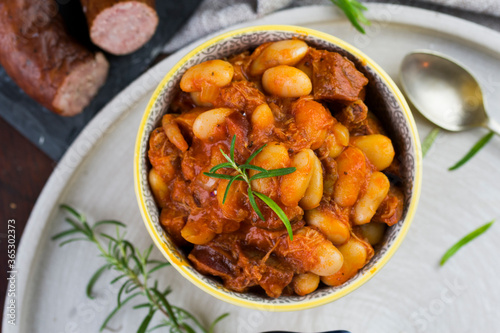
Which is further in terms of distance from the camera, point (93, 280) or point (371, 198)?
point (93, 280)

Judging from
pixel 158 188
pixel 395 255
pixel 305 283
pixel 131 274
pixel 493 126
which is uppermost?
pixel 493 126

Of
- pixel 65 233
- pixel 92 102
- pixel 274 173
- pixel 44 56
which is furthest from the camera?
pixel 92 102

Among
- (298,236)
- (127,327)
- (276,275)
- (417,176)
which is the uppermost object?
(417,176)

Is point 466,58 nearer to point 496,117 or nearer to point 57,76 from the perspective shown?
point 496,117

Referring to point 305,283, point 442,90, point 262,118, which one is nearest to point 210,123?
point 262,118

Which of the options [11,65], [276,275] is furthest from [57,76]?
[276,275]

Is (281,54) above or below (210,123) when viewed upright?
above

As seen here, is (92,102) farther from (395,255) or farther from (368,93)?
(395,255)

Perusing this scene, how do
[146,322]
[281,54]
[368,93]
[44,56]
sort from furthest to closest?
1. [44,56]
2. [146,322]
3. [368,93]
4. [281,54]
